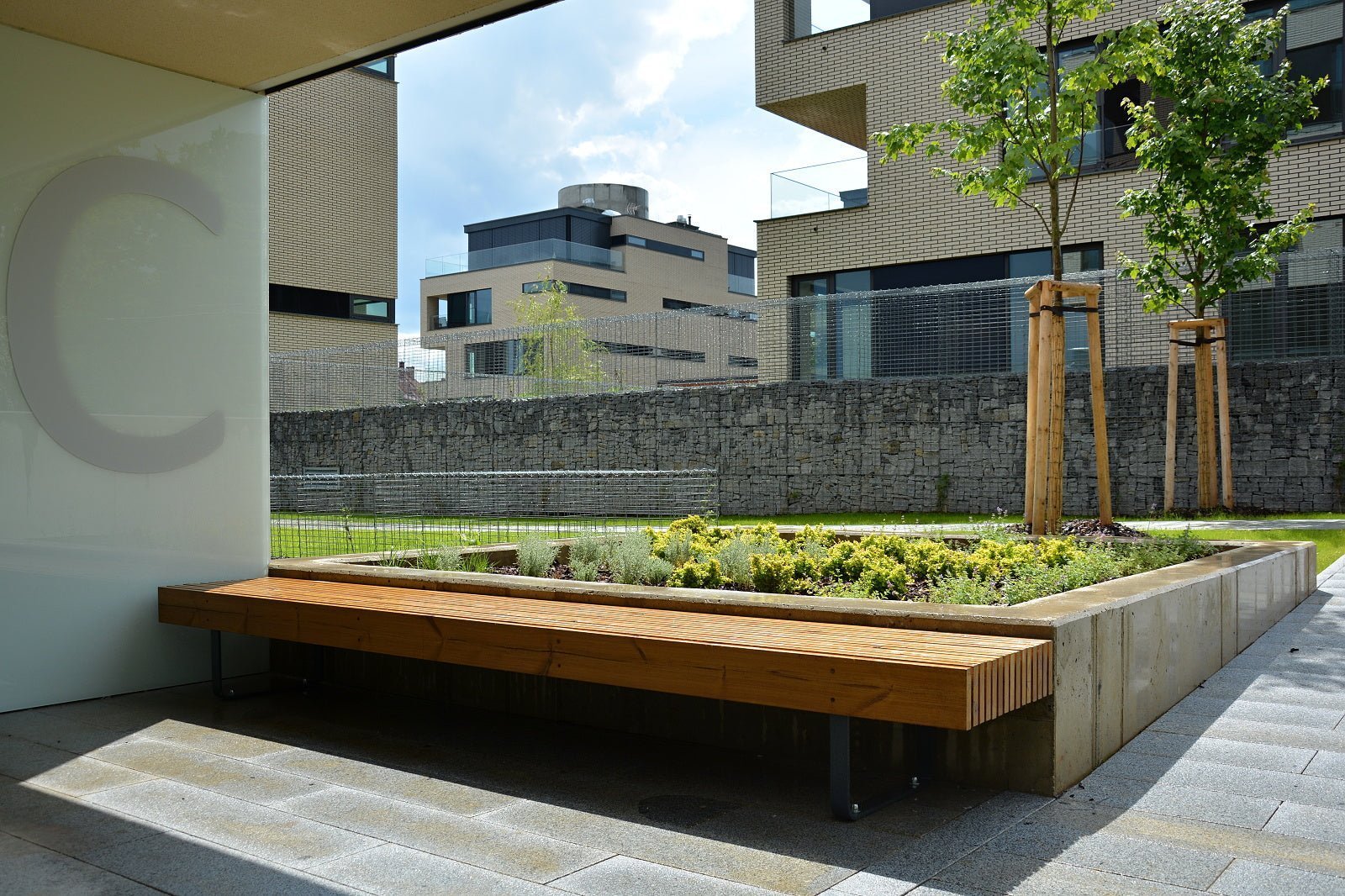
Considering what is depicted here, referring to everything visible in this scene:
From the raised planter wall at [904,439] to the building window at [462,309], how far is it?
27691 mm

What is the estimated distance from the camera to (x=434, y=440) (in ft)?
78.3

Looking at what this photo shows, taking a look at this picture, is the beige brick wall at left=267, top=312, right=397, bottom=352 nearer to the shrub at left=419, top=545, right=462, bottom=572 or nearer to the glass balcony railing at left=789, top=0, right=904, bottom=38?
the glass balcony railing at left=789, top=0, right=904, bottom=38

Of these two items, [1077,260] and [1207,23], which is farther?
[1077,260]

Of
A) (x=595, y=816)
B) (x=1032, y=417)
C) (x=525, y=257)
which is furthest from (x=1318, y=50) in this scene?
(x=525, y=257)

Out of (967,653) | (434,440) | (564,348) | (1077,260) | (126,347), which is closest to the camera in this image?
(967,653)

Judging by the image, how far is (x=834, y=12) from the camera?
23.1 metres

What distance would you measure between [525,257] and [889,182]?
3011 centimetres

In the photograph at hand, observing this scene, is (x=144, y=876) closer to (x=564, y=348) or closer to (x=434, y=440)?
(x=434, y=440)

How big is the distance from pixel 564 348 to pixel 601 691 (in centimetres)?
2848

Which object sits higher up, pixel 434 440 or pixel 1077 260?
pixel 1077 260

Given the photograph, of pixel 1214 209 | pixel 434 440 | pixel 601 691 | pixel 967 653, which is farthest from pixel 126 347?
pixel 434 440

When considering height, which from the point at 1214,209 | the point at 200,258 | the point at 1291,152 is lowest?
the point at 200,258

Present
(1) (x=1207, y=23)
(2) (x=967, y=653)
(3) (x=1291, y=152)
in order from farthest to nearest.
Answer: (3) (x=1291, y=152)
(1) (x=1207, y=23)
(2) (x=967, y=653)

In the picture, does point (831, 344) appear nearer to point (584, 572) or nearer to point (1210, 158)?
point (1210, 158)
